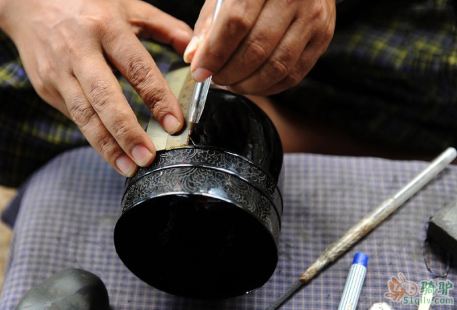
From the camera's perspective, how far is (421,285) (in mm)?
686

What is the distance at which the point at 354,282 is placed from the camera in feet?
2.22

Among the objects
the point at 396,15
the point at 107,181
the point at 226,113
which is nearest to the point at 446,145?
the point at 396,15

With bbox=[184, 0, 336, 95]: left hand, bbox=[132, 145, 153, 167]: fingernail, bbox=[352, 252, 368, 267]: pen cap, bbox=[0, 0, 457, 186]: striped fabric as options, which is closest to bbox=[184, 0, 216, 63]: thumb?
bbox=[184, 0, 336, 95]: left hand

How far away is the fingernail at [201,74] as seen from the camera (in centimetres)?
54

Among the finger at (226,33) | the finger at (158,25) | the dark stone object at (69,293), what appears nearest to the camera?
the finger at (226,33)

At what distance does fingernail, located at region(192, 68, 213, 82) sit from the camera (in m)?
0.54

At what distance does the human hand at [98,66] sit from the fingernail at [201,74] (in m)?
0.05

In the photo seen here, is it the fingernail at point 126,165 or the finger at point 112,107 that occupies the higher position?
the finger at point 112,107

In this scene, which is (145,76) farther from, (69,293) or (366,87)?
(366,87)

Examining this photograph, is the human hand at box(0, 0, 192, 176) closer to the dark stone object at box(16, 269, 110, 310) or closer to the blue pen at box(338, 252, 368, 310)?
the dark stone object at box(16, 269, 110, 310)

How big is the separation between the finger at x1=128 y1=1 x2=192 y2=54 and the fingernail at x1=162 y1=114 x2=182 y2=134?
20 cm

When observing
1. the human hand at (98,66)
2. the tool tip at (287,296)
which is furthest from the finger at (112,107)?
the tool tip at (287,296)

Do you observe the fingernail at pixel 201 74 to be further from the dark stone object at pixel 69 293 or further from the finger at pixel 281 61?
the dark stone object at pixel 69 293

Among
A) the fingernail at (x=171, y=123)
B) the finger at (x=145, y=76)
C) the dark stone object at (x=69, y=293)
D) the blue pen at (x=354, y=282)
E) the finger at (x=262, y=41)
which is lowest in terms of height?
the dark stone object at (x=69, y=293)
